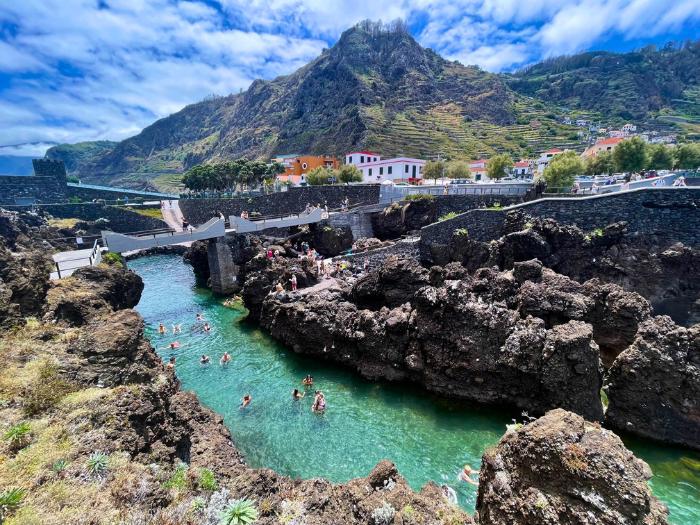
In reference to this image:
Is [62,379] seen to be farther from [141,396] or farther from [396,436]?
[396,436]

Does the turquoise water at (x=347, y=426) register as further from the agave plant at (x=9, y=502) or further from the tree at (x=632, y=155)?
the tree at (x=632, y=155)

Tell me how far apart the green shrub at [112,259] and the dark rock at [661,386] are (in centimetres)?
2890

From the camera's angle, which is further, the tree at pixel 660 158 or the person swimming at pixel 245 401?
the tree at pixel 660 158

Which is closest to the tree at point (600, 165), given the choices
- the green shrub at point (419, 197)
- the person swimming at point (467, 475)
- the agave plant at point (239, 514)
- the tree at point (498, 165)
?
the tree at point (498, 165)

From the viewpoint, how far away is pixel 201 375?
17047 mm

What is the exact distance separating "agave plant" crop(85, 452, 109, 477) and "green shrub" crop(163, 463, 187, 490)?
109cm

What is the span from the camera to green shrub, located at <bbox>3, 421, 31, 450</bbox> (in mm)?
5725

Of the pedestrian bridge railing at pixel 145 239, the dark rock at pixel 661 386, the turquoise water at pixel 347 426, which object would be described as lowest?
the turquoise water at pixel 347 426

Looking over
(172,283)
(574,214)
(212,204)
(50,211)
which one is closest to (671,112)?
(574,214)

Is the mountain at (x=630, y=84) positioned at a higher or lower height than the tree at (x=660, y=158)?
higher

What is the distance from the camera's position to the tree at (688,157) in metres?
40.8

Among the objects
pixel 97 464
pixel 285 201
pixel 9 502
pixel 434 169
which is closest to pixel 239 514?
pixel 97 464

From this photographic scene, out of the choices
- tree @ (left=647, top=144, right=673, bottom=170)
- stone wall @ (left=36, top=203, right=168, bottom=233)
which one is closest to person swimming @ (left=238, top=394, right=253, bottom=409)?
stone wall @ (left=36, top=203, right=168, bottom=233)

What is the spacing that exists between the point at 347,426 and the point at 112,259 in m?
20.5
